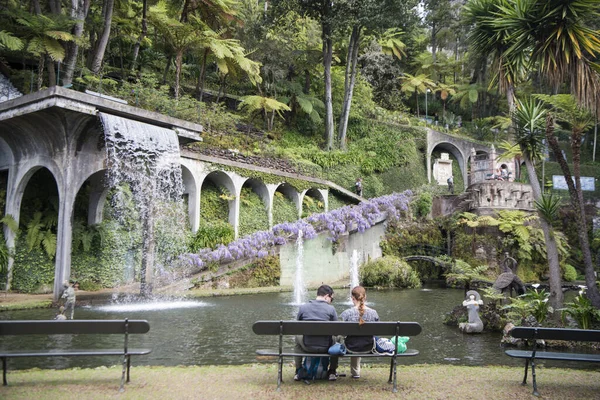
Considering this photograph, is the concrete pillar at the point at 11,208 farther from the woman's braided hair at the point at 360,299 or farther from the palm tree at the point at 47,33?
the woman's braided hair at the point at 360,299

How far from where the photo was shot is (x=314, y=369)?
21.0 feet

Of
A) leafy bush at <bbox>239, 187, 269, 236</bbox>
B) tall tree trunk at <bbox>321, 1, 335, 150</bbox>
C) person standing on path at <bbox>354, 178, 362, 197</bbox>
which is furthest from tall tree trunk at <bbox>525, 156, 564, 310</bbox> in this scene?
tall tree trunk at <bbox>321, 1, 335, 150</bbox>

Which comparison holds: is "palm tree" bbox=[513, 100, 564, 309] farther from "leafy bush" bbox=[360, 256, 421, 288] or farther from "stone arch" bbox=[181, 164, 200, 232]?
"stone arch" bbox=[181, 164, 200, 232]

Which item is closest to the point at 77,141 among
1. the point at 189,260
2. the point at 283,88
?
the point at 189,260

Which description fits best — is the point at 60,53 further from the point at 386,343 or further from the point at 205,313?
the point at 386,343

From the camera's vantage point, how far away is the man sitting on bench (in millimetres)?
6141

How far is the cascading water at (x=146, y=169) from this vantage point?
16.1 meters

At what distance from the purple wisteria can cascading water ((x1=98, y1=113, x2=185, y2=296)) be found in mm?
1759

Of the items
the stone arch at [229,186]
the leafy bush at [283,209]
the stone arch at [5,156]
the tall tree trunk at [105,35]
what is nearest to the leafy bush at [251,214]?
the stone arch at [229,186]

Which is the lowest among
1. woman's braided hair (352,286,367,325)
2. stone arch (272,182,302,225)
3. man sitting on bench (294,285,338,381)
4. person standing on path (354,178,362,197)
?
man sitting on bench (294,285,338,381)

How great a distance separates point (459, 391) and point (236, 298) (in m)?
11.5

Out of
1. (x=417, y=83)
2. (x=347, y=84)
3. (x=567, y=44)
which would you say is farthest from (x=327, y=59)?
(x=567, y=44)

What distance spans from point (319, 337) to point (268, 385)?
31.9 inches

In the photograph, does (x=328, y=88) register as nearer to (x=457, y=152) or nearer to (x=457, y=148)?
(x=457, y=148)
